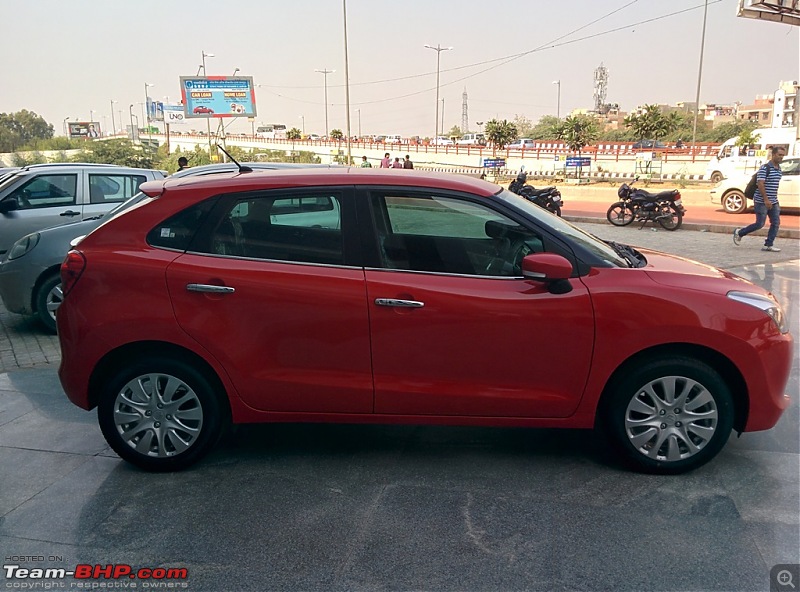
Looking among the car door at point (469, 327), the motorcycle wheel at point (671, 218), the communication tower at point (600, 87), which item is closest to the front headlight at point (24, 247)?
the car door at point (469, 327)

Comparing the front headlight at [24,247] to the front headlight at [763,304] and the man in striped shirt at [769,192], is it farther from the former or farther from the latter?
the man in striped shirt at [769,192]

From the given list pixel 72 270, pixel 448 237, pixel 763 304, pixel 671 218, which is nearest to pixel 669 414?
pixel 763 304

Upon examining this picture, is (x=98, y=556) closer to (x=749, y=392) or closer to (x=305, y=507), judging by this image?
(x=305, y=507)

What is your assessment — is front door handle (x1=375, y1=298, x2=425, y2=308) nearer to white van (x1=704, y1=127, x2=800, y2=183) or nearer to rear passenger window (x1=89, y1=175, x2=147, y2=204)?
rear passenger window (x1=89, y1=175, x2=147, y2=204)

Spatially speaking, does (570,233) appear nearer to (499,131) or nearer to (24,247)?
(24,247)

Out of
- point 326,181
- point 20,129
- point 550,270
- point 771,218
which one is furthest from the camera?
point 20,129

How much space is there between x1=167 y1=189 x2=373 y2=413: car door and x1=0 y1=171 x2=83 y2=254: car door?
20.2 feet

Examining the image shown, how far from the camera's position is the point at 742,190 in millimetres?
17703

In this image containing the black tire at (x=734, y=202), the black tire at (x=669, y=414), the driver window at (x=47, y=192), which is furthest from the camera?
the black tire at (x=734, y=202)

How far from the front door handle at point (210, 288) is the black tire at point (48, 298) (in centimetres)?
396

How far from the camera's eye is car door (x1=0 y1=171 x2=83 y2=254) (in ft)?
28.6

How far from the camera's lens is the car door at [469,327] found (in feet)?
11.5

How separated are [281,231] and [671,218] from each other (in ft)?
44.9

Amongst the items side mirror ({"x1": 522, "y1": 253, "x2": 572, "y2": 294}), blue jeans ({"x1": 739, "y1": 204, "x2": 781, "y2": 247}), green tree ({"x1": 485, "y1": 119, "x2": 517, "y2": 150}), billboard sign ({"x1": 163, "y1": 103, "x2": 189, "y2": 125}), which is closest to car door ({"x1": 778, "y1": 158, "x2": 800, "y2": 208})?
blue jeans ({"x1": 739, "y1": 204, "x2": 781, "y2": 247})
